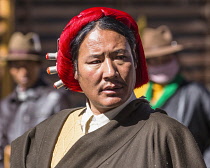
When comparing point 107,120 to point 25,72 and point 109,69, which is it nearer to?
point 109,69

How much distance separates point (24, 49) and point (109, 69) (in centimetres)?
387

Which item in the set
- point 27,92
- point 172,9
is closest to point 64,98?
point 27,92

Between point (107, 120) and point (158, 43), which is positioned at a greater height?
point (158, 43)

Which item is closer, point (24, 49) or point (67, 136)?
point (67, 136)

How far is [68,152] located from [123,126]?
0.30m

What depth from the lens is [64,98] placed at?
239 inches

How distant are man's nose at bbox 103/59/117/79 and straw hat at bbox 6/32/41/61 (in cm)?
355

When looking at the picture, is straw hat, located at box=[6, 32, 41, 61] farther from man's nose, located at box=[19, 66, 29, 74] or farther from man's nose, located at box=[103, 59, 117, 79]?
man's nose, located at box=[103, 59, 117, 79]

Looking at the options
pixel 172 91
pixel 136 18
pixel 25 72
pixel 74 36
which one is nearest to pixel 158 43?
pixel 172 91

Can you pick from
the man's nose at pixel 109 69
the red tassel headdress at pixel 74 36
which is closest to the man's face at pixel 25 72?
the red tassel headdress at pixel 74 36

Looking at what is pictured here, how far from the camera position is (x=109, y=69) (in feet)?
9.31

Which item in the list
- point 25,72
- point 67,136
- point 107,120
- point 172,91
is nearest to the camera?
point 107,120

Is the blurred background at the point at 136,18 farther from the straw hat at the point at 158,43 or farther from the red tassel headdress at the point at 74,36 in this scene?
the red tassel headdress at the point at 74,36

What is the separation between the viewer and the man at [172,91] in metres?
5.09
